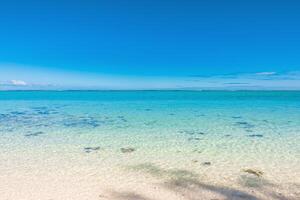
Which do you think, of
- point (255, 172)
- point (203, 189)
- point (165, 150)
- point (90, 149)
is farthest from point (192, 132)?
point (203, 189)

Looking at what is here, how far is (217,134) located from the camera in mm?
14211

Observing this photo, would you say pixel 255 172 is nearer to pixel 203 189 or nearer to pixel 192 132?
pixel 203 189

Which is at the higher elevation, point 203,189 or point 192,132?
point 192,132

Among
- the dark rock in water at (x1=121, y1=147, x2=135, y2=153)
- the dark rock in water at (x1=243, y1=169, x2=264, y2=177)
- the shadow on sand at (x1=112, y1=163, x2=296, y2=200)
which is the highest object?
the dark rock in water at (x1=243, y1=169, x2=264, y2=177)

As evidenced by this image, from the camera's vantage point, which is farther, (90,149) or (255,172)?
(90,149)

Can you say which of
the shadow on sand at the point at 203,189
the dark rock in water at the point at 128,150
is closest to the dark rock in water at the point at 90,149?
the dark rock in water at the point at 128,150

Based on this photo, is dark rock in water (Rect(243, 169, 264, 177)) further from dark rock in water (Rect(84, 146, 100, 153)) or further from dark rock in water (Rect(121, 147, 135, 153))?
dark rock in water (Rect(84, 146, 100, 153))

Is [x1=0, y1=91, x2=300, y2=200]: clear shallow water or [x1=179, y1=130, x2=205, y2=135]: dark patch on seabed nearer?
[x1=0, y1=91, x2=300, y2=200]: clear shallow water

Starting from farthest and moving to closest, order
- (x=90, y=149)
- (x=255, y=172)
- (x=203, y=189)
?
1. (x=90, y=149)
2. (x=255, y=172)
3. (x=203, y=189)

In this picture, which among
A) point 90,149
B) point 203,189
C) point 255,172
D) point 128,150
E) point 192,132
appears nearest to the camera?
point 203,189

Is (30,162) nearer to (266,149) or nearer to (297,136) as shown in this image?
(266,149)

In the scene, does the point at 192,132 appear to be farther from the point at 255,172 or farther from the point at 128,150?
the point at 255,172

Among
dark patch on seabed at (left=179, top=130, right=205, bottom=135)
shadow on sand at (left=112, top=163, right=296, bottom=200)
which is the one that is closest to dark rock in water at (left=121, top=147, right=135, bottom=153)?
shadow on sand at (left=112, top=163, right=296, bottom=200)

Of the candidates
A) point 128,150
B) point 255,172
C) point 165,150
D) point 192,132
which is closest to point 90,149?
point 128,150
